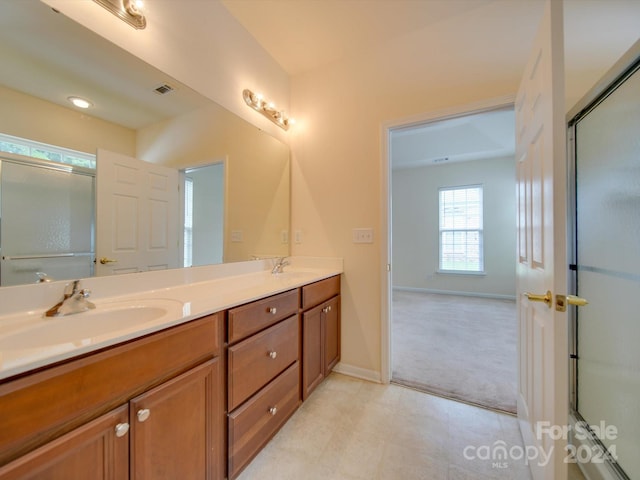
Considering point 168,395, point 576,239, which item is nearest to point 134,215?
point 168,395

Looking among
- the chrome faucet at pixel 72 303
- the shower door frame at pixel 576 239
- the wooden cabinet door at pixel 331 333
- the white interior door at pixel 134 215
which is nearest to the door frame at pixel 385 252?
the wooden cabinet door at pixel 331 333

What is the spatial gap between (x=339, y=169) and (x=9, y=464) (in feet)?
7.03

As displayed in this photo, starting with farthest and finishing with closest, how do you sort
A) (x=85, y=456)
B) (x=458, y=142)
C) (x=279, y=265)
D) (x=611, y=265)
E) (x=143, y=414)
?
(x=458, y=142) → (x=279, y=265) → (x=611, y=265) → (x=143, y=414) → (x=85, y=456)

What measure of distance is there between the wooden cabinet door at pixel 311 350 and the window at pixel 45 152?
1.36 m

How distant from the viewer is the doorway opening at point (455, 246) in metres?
2.76

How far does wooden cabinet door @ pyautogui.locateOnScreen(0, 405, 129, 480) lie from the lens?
59 centimetres

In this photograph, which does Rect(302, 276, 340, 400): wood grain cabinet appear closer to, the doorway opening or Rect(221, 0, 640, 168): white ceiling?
the doorway opening

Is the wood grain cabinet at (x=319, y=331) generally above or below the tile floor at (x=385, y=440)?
above

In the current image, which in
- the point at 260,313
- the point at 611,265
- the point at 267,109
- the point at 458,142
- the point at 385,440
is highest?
the point at 458,142

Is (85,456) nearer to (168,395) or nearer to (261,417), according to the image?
(168,395)

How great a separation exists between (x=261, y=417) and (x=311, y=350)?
0.53 meters

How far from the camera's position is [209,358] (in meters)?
1.03

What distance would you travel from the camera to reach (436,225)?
5363 millimetres

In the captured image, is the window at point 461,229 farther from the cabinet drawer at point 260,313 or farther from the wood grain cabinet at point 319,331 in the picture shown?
the cabinet drawer at point 260,313
